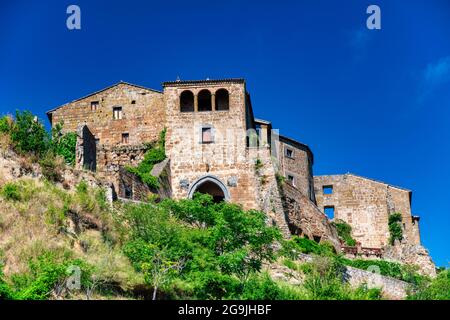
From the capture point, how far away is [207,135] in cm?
4584

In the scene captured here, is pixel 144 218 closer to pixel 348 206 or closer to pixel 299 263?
pixel 299 263

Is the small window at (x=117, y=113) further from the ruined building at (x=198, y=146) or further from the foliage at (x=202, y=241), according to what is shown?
the foliage at (x=202, y=241)

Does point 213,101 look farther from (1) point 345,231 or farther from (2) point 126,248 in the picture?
(2) point 126,248

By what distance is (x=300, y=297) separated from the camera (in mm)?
28656

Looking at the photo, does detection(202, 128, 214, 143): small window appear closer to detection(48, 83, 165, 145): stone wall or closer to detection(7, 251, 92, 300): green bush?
detection(48, 83, 165, 145): stone wall

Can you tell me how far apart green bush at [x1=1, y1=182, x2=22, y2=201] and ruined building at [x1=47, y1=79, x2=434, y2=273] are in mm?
8689

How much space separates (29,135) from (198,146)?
13027mm

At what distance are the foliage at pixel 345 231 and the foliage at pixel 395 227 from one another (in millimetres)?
2818

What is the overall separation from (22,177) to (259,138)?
20.5 meters

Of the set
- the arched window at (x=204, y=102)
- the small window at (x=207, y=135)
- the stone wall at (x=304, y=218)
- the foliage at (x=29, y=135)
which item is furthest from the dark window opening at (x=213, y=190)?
the foliage at (x=29, y=135)

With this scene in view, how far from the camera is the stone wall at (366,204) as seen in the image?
5644 cm

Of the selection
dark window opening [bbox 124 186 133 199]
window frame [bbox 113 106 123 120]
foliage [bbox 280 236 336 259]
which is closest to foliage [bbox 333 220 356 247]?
foliage [bbox 280 236 336 259]

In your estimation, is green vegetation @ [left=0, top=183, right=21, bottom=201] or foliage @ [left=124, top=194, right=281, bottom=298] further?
green vegetation @ [left=0, top=183, right=21, bottom=201]

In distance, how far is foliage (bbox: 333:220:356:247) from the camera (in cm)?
5448
